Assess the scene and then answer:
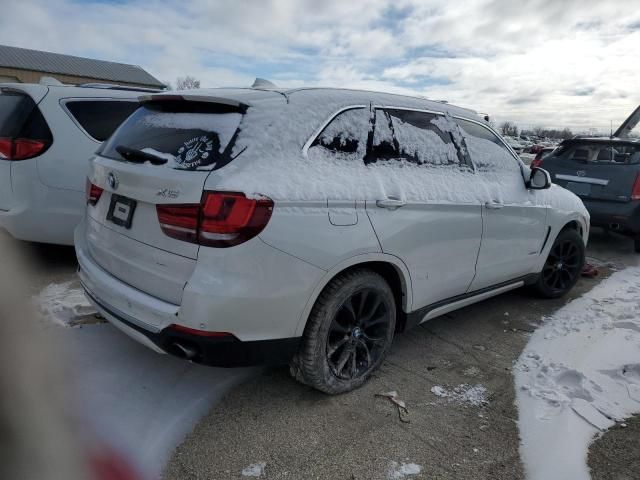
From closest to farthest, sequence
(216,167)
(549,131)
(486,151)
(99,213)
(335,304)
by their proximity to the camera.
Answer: (216,167), (335,304), (99,213), (486,151), (549,131)

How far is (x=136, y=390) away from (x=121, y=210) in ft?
3.36

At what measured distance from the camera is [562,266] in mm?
4914

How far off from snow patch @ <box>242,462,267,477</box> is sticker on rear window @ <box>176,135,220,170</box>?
1.42m

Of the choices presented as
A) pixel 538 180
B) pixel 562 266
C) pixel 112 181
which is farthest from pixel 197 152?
pixel 562 266

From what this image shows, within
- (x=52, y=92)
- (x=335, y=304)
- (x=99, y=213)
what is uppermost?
(x=52, y=92)

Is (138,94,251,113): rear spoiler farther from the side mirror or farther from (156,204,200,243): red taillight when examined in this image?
the side mirror

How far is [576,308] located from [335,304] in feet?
10.3

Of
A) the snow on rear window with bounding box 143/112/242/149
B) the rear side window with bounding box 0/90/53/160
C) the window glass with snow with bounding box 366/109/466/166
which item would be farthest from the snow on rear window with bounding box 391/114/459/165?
the rear side window with bounding box 0/90/53/160

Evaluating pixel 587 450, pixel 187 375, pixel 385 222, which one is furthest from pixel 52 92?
pixel 587 450

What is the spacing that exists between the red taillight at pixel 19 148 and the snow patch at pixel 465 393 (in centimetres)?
373

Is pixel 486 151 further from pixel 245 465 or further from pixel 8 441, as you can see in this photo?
pixel 8 441

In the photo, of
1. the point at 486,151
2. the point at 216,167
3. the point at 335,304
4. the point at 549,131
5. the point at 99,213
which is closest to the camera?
the point at 216,167

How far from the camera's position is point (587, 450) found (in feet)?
8.39

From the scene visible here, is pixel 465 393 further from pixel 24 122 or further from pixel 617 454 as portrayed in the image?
pixel 24 122
